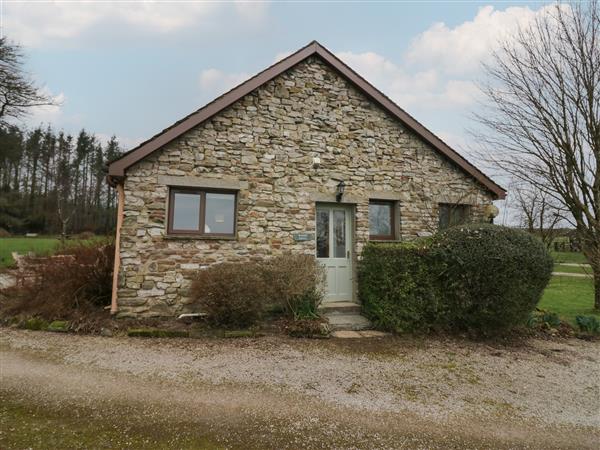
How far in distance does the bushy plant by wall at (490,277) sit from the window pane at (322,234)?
2.60m

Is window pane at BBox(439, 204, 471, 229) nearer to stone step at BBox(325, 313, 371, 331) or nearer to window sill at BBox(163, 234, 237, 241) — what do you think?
stone step at BBox(325, 313, 371, 331)

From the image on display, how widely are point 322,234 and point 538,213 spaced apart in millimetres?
10562

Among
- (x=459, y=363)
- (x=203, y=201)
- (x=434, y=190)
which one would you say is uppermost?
(x=434, y=190)

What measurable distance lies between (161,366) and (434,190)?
26.0 feet

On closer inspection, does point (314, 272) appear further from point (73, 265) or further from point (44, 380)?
point (73, 265)

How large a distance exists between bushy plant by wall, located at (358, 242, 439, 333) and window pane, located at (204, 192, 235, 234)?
3.59 meters

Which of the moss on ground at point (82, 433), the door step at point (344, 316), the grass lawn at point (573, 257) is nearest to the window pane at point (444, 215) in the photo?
the grass lawn at point (573, 257)

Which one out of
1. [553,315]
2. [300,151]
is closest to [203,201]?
[300,151]

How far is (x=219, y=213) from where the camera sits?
7234mm

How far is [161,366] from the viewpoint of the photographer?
439 centimetres

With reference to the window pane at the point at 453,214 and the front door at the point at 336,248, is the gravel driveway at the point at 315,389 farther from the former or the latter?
the window pane at the point at 453,214

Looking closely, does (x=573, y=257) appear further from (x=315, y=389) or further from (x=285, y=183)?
(x=315, y=389)

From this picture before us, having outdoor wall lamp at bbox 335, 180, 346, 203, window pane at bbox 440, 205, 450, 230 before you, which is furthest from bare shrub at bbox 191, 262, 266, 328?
window pane at bbox 440, 205, 450, 230

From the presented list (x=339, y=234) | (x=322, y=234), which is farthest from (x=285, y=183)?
(x=339, y=234)
